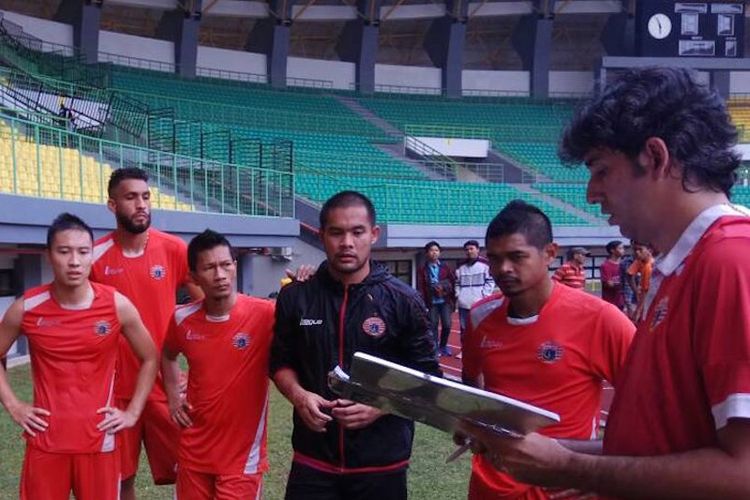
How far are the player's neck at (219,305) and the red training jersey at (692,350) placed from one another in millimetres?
2830

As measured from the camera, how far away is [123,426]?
13.7 feet

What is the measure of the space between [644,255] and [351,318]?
9.17 meters

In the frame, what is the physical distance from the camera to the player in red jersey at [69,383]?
4.02m

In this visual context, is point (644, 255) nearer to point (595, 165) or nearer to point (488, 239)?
point (488, 239)

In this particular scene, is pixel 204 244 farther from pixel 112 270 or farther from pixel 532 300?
pixel 532 300

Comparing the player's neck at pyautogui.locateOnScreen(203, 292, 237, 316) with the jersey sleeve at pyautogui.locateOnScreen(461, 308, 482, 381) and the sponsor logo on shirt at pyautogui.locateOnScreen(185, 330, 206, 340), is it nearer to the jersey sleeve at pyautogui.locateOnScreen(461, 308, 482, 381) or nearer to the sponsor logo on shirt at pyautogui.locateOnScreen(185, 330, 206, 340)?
the sponsor logo on shirt at pyautogui.locateOnScreen(185, 330, 206, 340)

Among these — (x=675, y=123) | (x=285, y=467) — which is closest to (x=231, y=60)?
(x=285, y=467)

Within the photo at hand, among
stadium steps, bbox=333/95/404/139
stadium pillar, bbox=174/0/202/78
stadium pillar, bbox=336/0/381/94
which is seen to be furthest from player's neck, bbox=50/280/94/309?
stadium pillar, bbox=336/0/381/94

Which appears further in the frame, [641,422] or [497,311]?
[497,311]

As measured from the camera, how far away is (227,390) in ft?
13.5

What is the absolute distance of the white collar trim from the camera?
61.4 inches

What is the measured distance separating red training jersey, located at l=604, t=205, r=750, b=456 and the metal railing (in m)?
10.4

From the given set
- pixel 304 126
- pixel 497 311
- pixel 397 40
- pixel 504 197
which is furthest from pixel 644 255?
pixel 397 40

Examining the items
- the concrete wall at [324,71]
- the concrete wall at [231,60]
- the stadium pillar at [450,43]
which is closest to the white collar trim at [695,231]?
the concrete wall at [231,60]
